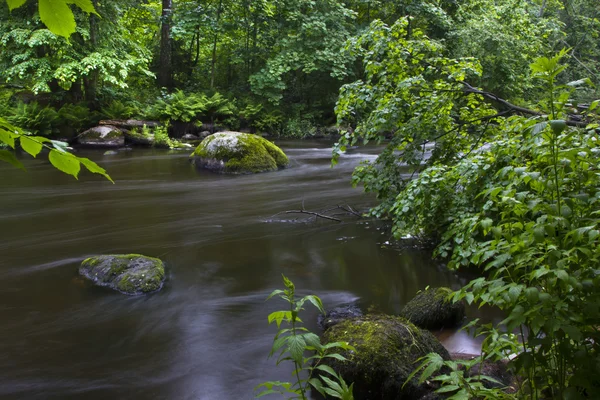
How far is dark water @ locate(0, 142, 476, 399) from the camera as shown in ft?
13.3

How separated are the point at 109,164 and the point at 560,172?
13660mm

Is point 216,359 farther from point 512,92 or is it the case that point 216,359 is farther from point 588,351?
point 512,92

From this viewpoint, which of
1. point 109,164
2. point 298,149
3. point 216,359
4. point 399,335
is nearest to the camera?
point 399,335

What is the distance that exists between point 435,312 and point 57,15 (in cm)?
415

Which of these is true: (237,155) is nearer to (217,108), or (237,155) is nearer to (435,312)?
(217,108)

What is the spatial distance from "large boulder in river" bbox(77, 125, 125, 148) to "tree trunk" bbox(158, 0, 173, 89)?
678 cm

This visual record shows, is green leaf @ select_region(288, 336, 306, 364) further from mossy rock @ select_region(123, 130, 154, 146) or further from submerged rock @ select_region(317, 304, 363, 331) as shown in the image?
mossy rock @ select_region(123, 130, 154, 146)

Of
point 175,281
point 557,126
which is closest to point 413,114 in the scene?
point 175,281

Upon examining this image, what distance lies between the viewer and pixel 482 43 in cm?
1930

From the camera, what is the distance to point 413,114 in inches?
259

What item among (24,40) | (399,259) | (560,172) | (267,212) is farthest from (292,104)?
(560,172)

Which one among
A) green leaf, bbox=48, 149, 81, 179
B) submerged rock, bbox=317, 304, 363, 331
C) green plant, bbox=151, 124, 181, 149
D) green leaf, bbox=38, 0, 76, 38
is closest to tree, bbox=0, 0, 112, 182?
green leaf, bbox=48, 149, 81, 179

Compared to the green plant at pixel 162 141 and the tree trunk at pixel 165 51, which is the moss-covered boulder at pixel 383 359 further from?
the tree trunk at pixel 165 51

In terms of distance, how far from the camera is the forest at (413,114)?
6.90 feet
